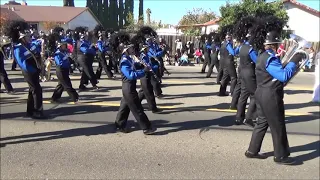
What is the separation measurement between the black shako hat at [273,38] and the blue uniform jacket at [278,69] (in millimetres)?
184

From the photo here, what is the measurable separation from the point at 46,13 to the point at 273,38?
A: 4852 centimetres

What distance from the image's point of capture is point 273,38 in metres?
4.80

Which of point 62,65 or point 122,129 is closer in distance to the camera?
point 122,129

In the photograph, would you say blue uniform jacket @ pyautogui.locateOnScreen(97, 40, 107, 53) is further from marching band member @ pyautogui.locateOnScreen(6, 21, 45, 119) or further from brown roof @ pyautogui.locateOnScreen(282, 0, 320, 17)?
brown roof @ pyautogui.locateOnScreen(282, 0, 320, 17)

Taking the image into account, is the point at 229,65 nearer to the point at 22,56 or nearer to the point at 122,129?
the point at 122,129

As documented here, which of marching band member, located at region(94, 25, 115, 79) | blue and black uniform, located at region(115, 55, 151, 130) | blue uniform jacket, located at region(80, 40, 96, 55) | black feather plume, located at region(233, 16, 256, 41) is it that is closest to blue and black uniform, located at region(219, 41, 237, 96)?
black feather plume, located at region(233, 16, 256, 41)

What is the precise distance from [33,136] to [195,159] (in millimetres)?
2973

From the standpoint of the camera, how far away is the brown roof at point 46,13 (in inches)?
1839

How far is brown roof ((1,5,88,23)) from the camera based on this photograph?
46.7 m

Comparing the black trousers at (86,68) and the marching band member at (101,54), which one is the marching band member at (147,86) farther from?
the marching band member at (101,54)

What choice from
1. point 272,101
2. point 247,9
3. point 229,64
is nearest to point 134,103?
point 272,101

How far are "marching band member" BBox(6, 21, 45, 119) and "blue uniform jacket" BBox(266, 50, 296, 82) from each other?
485cm

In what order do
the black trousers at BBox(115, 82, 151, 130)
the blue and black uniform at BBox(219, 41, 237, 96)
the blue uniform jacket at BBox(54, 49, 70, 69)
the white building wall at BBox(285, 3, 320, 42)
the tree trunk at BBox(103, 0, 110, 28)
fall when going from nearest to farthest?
the black trousers at BBox(115, 82, 151, 130) → the blue uniform jacket at BBox(54, 49, 70, 69) → the blue and black uniform at BBox(219, 41, 237, 96) → the white building wall at BBox(285, 3, 320, 42) → the tree trunk at BBox(103, 0, 110, 28)

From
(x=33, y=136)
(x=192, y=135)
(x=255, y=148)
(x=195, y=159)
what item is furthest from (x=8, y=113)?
(x=255, y=148)
